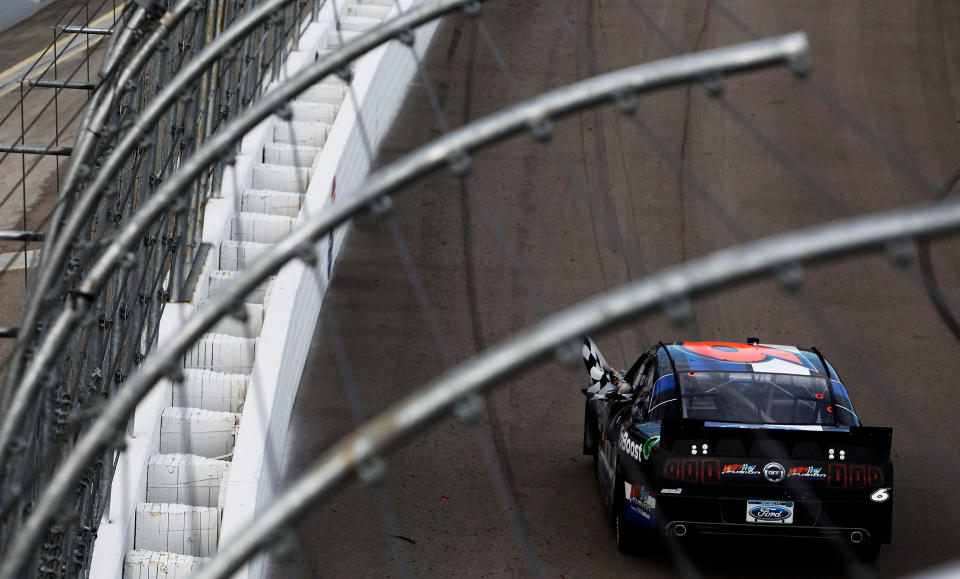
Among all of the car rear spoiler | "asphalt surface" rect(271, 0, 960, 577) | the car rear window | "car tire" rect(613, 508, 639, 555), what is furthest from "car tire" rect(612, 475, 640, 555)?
the car rear spoiler

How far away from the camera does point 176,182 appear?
6.36 metres

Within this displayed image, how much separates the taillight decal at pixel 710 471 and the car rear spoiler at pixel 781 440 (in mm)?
63

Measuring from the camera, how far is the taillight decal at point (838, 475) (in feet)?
30.9

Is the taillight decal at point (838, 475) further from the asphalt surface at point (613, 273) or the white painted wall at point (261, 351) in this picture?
the white painted wall at point (261, 351)

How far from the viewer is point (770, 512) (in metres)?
9.49

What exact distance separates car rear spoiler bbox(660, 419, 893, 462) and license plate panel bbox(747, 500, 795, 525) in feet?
1.14

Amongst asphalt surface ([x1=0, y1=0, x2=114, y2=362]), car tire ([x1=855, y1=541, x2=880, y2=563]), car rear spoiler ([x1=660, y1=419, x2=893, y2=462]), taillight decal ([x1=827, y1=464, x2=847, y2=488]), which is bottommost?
car tire ([x1=855, y1=541, x2=880, y2=563])

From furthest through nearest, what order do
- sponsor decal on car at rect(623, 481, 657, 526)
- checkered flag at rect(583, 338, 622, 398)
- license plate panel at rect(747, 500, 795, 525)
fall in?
1. checkered flag at rect(583, 338, 622, 398)
2. sponsor decal on car at rect(623, 481, 657, 526)
3. license plate panel at rect(747, 500, 795, 525)

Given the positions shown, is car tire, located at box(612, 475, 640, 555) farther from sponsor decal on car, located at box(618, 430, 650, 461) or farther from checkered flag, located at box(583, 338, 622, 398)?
checkered flag, located at box(583, 338, 622, 398)

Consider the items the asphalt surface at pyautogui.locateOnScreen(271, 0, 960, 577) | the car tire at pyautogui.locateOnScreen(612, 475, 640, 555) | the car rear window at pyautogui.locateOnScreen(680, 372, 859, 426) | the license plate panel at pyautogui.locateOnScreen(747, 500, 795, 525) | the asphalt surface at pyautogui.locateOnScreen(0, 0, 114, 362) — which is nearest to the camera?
the license plate panel at pyautogui.locateOnScreen(747, 500, 795, 525)

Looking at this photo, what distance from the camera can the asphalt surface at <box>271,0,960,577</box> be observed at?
10.9 metres

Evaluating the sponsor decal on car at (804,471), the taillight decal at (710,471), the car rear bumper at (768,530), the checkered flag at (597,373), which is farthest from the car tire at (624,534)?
the sponsor decal on car at (804,471)

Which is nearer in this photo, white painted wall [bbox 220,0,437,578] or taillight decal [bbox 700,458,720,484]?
taillight decal [bbox 700,458,720,484]

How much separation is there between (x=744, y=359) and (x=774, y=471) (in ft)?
4.69
